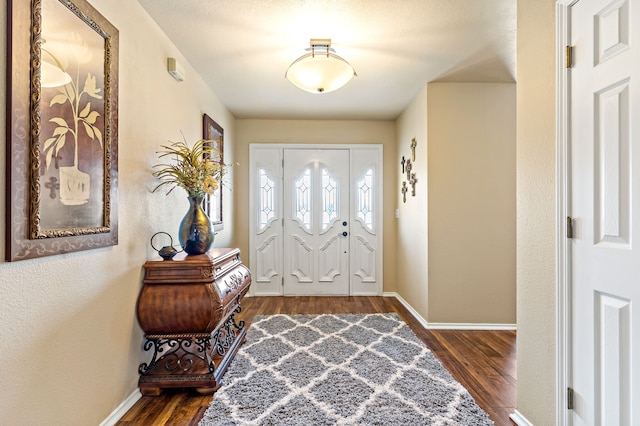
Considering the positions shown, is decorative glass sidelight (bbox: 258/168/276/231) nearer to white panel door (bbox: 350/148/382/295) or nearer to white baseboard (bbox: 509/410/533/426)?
white panel door (bbox: 350/148/382/295)

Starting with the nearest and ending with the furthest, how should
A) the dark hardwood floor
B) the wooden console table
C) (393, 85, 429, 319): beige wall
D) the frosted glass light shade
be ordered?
the dark hardwood floor, the wooden console table, the frosted glass light shade, (393, 85, 429, 319): beige wall

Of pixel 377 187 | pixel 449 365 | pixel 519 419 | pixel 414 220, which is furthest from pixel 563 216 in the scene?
pixel 377 187

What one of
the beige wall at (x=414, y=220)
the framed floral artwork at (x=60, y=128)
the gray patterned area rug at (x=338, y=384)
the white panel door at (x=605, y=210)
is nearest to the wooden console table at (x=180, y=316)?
the gray patterned area rug at (x=338, y=384)

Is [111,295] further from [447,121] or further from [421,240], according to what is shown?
[447,121]

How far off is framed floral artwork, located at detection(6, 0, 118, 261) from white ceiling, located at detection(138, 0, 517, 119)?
2.49 ft

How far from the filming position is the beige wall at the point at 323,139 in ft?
15.7

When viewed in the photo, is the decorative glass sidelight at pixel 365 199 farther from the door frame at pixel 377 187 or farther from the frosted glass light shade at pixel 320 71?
the frosted glass light shade at pixel 320 71

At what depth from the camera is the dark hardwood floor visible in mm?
1958

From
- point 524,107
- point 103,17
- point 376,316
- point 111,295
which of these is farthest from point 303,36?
point 376,316

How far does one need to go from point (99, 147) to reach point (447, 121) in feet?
9.90

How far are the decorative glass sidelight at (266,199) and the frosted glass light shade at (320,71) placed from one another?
86.7 inches

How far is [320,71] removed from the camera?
2.59 metres

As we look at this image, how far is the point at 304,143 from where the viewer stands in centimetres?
481

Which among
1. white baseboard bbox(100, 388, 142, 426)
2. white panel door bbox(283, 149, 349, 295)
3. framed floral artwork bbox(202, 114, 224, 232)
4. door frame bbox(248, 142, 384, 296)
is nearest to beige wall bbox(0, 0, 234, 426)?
white baseboard bbox(100, 388, 142, 426)
